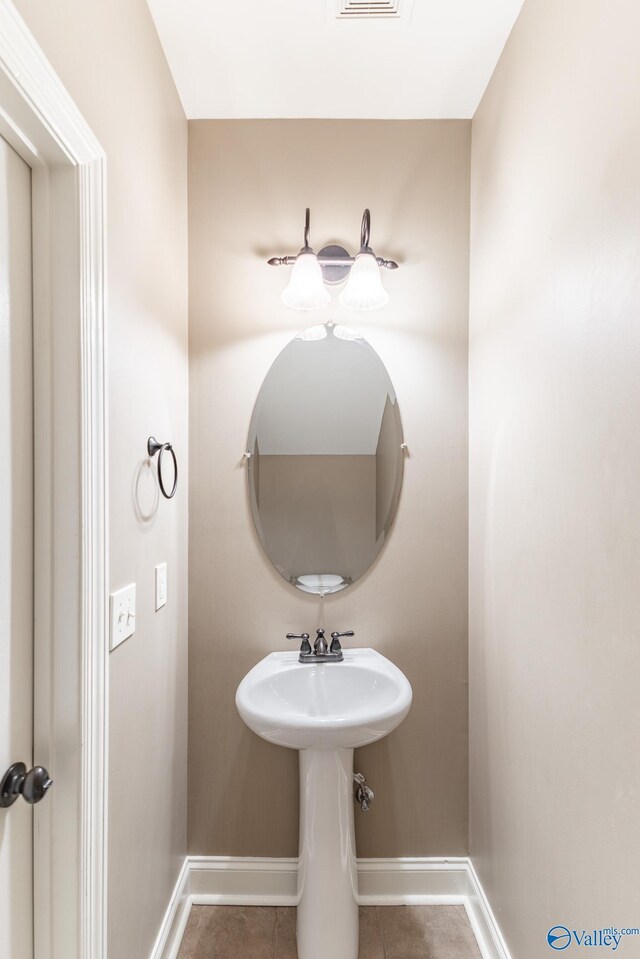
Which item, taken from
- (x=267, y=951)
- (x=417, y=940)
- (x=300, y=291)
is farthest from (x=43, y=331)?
(x=417, y=940)

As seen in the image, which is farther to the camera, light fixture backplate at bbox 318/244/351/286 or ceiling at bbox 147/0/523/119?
light fixture backplate at bbox 318/244/351/286

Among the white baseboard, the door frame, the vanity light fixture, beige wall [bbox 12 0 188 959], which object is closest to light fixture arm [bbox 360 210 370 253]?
the vanity light fixture

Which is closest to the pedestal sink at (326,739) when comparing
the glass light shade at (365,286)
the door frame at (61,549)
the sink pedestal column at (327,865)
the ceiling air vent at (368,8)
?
the sink pedestal column at (327,865)

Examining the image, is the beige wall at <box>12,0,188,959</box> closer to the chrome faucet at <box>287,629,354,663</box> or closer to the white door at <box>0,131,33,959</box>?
the white door at <box>0,131,33,959</box>

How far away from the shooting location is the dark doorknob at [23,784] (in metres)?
0.82

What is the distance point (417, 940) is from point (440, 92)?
8.49 feet

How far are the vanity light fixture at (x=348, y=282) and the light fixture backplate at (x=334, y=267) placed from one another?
0.05 m

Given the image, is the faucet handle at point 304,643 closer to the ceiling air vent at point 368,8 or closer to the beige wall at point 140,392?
the beige wall at point 140,392

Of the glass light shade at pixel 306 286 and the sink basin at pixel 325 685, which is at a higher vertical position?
the glass light shade at pixel 306 286

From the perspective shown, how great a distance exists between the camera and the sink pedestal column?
4.66 feet

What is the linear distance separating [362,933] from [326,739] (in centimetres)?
79

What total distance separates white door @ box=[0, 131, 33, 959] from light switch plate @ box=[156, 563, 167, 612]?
1.64 ft

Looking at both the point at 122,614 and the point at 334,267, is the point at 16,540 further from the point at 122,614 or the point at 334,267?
the point at 334,267

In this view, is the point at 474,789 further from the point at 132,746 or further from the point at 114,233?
the point at 114,233
